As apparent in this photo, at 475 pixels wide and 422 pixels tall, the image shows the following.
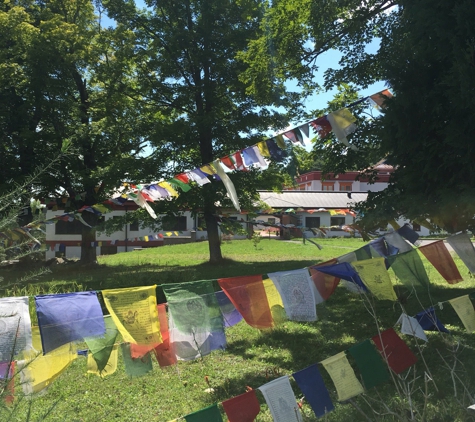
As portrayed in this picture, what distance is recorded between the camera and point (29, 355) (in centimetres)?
428

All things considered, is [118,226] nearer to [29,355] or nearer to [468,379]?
[29,355]

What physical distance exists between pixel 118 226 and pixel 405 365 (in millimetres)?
13769

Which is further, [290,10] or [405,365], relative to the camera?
[290,10]

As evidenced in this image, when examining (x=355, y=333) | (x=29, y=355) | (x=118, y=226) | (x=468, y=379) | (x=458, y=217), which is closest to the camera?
(x=29, y=355)

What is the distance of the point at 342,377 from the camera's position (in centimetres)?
424

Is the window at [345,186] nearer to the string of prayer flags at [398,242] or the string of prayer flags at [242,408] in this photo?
the string of prayer flags at [398,242]

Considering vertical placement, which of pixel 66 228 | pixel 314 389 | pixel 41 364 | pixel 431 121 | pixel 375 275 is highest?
pixel 431 121

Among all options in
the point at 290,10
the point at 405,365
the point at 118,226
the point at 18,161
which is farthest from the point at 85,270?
the point at 405,365

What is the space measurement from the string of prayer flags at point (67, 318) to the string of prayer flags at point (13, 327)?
0.12m

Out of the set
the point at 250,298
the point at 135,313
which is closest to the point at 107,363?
the point at 135,313

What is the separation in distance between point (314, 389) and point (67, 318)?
7.52 ft

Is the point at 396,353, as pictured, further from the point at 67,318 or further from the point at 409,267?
the point at 67,318

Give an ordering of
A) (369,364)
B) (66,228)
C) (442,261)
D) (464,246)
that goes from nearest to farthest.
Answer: (369,364) < (464,246) < (442,261) < (66,228)

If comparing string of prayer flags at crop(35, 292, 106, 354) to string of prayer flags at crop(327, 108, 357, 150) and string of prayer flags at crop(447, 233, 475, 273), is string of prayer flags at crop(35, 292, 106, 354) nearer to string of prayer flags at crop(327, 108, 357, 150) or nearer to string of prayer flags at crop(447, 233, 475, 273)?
string of prayer flags at crop(447, 233, 475, 273)
